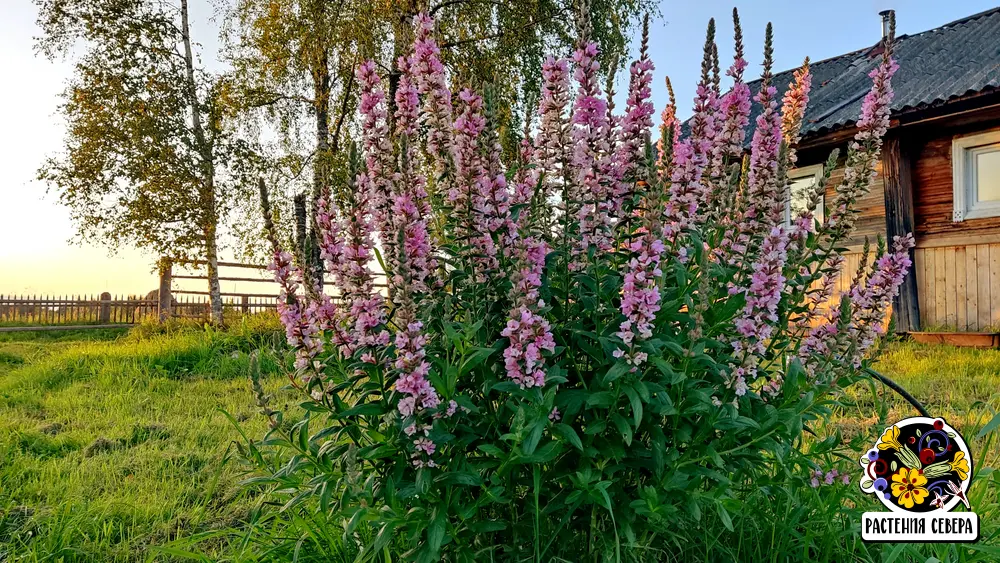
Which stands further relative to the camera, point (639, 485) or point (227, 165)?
point (227, 165)

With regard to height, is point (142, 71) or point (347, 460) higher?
point (142, 71)

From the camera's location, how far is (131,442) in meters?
4.98

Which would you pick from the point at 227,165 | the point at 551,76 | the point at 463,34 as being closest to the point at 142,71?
the point at 227,165

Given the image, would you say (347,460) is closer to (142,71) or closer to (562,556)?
(562,556)

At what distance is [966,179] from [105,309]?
2202cm

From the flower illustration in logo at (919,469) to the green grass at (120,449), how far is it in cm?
237

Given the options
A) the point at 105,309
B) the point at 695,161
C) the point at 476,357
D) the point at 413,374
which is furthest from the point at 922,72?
the point at 105,309

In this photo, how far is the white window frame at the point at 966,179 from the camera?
8.66m

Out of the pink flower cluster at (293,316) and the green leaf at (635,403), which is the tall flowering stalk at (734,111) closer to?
the green leaf at (635,403)

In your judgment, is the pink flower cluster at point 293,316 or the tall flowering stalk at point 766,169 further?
the tall flowering stalk at point 766,169

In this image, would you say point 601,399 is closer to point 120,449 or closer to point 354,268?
point 354,268

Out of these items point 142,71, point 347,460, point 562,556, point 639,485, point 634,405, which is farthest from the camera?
point 142,71

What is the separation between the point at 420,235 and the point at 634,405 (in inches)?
31.5

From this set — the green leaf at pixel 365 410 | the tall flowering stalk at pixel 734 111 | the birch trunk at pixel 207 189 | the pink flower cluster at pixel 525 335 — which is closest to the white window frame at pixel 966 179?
the tall flowering stalk at pixel 734 111
